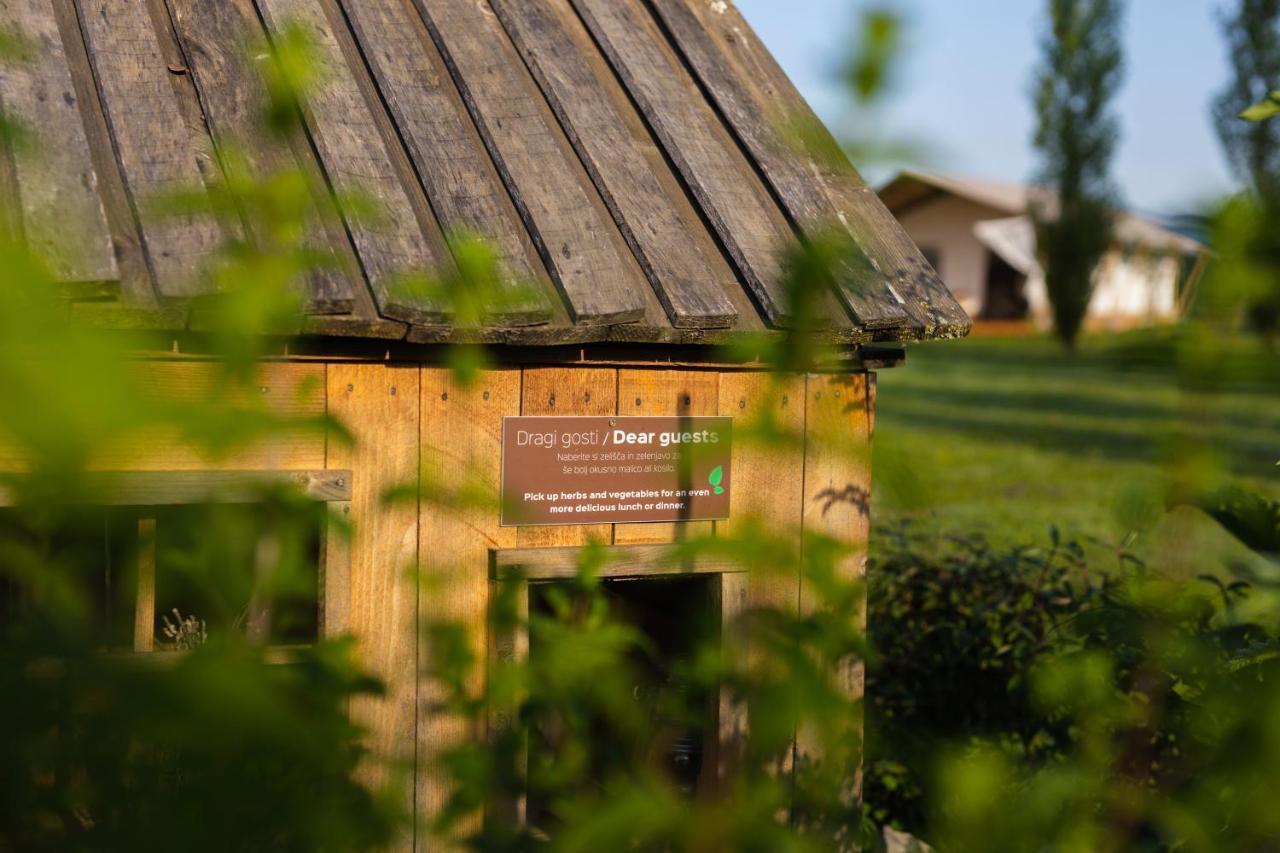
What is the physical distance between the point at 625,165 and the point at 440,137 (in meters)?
0.55

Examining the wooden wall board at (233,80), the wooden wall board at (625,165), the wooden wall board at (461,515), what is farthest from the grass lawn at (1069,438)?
the wooden wall board at (233,80)

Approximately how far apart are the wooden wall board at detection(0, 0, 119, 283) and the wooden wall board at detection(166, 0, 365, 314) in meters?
0.32

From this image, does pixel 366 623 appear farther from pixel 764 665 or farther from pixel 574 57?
pixel 764 665

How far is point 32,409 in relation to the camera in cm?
73

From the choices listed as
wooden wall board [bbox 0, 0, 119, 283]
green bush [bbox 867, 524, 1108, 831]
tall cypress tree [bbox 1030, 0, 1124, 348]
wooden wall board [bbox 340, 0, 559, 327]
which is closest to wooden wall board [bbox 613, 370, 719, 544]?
wooden wall board [bbox 340, 0, 559, 327]

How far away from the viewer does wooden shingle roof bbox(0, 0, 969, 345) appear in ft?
10.3

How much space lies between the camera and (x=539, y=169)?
3.76 metres

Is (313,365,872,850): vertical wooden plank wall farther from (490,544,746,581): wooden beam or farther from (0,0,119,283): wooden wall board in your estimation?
(0,0,119,283): wooden wall board

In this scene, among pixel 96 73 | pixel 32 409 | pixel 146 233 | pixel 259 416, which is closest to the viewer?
pixel 32 409

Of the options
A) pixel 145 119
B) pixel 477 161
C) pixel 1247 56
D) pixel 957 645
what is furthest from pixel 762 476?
pixel 1247 56

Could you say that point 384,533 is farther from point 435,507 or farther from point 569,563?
point 569,563

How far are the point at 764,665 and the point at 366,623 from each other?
250 cm

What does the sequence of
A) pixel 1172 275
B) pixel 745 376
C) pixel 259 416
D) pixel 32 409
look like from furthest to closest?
pixel 745 376, pixel 1172 275, pixel 259 416, pixel 32 409

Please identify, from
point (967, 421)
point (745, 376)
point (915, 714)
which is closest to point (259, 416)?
point (745, 376)
